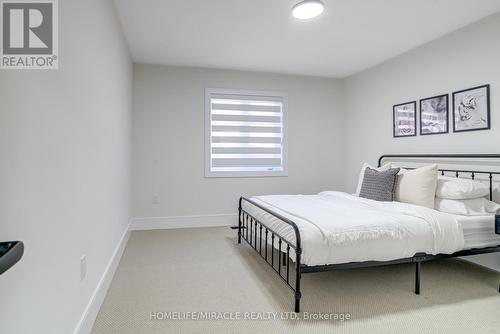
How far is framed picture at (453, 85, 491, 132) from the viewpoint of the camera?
2.89 meters

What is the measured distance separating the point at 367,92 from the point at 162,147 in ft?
11.0

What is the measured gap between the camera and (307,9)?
2625 millimetres

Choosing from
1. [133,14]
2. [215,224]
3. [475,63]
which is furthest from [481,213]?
[133,14]

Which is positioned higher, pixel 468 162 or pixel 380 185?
pixel 468 162

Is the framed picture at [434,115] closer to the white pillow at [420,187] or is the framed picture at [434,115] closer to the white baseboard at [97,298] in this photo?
the white pillow at [420,187]

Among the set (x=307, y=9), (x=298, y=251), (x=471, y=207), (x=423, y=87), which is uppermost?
(x=307, y=9)

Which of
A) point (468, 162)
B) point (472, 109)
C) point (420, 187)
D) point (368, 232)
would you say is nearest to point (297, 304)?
point (368, 232)

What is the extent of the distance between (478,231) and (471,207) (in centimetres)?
23

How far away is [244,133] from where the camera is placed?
4.74m
